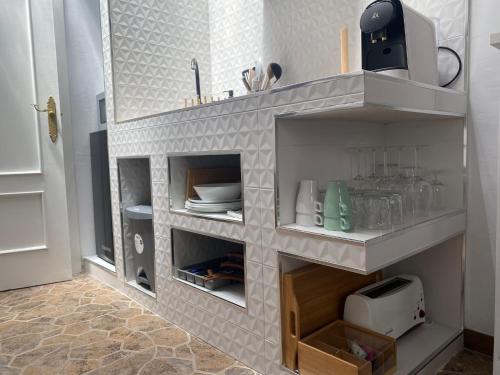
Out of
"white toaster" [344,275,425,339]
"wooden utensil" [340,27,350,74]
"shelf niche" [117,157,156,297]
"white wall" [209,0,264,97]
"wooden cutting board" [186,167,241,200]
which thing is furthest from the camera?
"white wall" [209,0,264,97]

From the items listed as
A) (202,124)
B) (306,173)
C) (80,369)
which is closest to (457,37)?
(306,173)

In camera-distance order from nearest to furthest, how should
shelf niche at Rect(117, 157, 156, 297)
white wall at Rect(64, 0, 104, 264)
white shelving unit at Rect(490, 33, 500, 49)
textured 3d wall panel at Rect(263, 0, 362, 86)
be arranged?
white shelving unit at Rect(490, 33, 500, 49) < textured 3d wall panel at Rect(263, 0, 362, 86) < shelf niche at Rect(117, 157, 156, 297) < white wall at Rect(64, 0, 104, 264)

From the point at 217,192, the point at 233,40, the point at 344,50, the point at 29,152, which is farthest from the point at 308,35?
the point at 29,152

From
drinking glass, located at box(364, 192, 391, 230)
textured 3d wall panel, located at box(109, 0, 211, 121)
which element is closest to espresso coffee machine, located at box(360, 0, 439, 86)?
drinking glass, located at box(364, 192, 391, 230)

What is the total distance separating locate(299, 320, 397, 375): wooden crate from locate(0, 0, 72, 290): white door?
6.70 ft

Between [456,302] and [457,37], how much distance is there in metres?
1.05

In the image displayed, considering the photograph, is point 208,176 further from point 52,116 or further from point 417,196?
point 52,116

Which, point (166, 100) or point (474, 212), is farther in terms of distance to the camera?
point (166, 100)

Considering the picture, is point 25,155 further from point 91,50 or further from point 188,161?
point 188,161

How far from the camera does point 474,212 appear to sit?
1.52 m

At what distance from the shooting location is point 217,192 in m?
1.72

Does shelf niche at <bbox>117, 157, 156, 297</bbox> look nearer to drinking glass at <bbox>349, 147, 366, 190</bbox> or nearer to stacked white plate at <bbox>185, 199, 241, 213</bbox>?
stacked white plate at <bbox>185, 199, 241, 213</bbox>

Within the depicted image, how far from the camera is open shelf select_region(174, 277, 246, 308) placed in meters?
1.56

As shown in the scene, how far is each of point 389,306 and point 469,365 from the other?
0.38m
